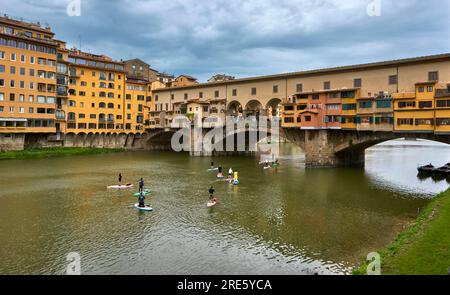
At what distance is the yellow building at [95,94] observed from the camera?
85.1 m

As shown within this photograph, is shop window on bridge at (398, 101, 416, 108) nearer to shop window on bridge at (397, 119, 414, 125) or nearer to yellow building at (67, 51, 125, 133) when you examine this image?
shop window on bridge at (397, 119, 414, 125)

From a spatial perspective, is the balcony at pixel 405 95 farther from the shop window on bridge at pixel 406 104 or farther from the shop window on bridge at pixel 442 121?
the shop window on bridge at pixel 442 121

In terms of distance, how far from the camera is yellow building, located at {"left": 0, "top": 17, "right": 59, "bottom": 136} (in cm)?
6881

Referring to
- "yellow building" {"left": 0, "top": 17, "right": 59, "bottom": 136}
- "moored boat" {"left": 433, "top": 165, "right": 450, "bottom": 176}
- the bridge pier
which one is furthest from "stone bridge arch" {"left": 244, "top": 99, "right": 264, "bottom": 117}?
"yellow building" {"left": 0, "top": 17, "right": 59, "bottom": 136}

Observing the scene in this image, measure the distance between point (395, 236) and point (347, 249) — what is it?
15.0 feet

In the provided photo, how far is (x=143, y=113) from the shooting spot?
101 meters

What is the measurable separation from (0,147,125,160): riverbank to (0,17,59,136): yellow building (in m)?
4.63

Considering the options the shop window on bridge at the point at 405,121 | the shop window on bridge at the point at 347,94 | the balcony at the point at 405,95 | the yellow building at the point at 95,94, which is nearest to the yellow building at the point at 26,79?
the yellow building at the point at 95,94

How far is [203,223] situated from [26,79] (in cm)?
6405

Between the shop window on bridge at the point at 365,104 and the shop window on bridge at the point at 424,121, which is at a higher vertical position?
the shop window on bridge at the point at 365,104

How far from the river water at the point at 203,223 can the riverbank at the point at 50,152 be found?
21.3m

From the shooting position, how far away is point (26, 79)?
236ft

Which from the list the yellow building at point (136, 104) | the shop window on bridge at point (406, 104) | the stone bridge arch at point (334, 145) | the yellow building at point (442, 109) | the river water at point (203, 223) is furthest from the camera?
the yellow building at point (136, 104)

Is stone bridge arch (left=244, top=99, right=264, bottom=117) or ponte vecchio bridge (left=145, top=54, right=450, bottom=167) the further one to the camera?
stone bridge arch (left=244, top=99, right=264, bottom=117)
